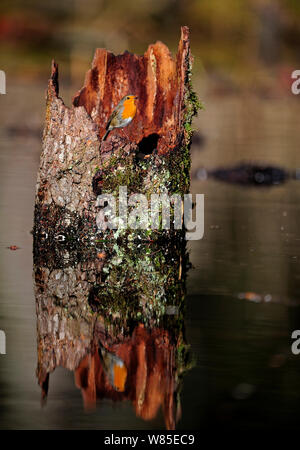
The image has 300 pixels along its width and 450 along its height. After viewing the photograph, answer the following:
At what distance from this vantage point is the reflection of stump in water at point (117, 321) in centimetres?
477

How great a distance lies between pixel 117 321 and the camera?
5.89 metres

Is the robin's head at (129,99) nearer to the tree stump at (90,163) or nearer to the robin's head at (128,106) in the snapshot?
the robin's head at (128,106)

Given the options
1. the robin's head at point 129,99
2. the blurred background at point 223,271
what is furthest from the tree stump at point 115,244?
the robin's head at point 129,99

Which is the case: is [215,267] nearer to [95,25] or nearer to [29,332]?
→ [29,332]

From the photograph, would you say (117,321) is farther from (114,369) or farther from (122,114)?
(122,114)

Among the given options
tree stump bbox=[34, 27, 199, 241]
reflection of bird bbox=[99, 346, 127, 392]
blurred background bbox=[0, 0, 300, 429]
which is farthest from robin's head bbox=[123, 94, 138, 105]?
reflection of bird bbox=[99, 346, 127, 392]

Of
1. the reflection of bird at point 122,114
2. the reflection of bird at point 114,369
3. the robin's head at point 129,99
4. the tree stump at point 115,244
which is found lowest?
the reflection of bird at point 114,369

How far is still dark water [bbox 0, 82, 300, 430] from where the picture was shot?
445 centimetres

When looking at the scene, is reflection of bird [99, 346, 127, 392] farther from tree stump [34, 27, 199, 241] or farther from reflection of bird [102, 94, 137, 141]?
reflection of bird [102, 94, 137, 141]

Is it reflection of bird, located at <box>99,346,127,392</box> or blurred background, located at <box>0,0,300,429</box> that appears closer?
blurred background, located at <box>0,0,300,429</box>

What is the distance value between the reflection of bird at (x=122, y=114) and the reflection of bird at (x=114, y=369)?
13.3ft

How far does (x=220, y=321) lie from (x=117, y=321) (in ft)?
2.06

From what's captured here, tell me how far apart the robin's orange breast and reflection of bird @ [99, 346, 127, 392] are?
4095 mm

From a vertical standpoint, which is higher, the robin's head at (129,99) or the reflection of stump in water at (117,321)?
the robin's head at (129,99)
